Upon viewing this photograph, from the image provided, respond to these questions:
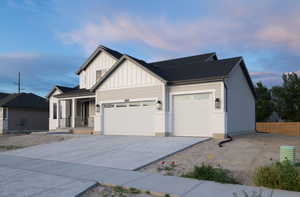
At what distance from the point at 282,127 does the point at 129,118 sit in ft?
50.0

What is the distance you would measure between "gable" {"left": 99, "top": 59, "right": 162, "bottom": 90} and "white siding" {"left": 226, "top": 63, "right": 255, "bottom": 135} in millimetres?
4418

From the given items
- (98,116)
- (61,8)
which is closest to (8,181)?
(61,8)

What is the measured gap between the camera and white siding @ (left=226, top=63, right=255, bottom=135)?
14623mm

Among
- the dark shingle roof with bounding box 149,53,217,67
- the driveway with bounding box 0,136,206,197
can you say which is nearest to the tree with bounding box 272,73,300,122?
the dark shingle roof with bounding box 149,53,217,67

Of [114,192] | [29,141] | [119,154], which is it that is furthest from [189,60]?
[114,192]

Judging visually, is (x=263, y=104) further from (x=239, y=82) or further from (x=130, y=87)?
(x=130, y=87)

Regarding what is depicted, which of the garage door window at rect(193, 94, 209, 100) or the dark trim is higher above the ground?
the dark trim

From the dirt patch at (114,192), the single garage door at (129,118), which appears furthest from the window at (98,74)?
the dirt patch at (114,192)

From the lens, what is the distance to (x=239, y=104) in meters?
16.2

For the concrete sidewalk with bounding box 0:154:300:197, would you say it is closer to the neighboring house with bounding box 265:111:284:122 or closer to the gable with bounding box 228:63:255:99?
the gable with bounding box 228:63:255:99

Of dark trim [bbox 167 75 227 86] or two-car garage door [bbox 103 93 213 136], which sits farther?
two-car garage door [bbox 103 93 213 136]

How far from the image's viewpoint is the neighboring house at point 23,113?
27609mm

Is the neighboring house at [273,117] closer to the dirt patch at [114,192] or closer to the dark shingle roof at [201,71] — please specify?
the dark shingle roof at [201,71]

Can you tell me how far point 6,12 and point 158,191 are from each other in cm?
1199
